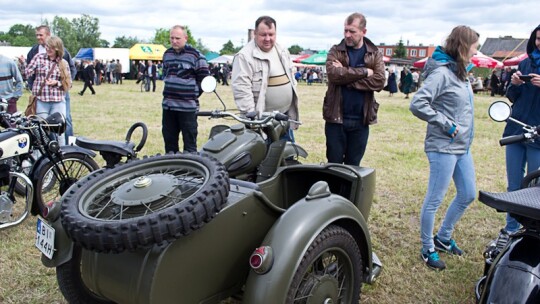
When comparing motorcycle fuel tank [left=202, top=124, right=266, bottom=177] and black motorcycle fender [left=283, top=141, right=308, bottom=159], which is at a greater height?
motorcycle fuel tank [left=202, top=124, right=266, bottom=177]

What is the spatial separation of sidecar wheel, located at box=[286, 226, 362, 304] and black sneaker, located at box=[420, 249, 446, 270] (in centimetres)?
114

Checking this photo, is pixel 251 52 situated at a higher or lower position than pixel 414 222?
higher

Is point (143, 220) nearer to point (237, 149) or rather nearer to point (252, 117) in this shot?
point (237, 149)

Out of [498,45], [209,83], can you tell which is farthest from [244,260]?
[498,45]

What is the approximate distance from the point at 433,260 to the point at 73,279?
2.58 m

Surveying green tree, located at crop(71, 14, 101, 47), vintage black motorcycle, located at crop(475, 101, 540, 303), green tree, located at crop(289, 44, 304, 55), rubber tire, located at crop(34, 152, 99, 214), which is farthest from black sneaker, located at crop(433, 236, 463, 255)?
green tree, located at crop(289, 44, 304, 55)

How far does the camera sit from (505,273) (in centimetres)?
198

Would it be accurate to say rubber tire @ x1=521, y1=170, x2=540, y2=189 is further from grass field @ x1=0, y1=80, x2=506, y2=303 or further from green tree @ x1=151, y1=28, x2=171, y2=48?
green tree @ x1=151, y1=28, x2=171, y2=48

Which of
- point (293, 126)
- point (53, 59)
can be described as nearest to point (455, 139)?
point (293, 126)

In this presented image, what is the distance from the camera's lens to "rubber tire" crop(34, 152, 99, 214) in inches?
173

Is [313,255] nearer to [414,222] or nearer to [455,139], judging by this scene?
[455,139]

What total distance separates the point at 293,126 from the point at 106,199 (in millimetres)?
2366

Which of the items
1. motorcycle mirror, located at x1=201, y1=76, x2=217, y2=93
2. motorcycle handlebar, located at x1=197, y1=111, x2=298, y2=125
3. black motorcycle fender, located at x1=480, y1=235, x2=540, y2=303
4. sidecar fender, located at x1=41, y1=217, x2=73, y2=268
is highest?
motorcycle mirror, located at x1=201, y1=76, x2=217, y2=93

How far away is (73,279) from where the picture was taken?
270 cm
